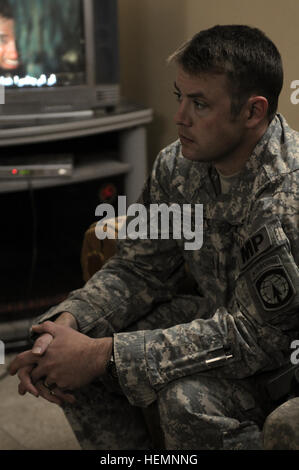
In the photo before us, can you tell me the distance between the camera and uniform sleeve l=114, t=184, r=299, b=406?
1.23 metres

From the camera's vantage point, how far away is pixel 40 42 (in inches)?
89.9

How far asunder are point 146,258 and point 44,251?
1031mm

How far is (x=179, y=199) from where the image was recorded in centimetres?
A: 152

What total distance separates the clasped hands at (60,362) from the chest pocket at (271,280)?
0.29 m

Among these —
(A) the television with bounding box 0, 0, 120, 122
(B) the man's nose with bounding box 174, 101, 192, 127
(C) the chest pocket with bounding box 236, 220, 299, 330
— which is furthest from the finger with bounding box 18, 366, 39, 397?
(A) the television with bounding box 0, 0, 120, 122

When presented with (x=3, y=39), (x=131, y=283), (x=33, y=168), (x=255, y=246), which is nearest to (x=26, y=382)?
(x=131, y=283)

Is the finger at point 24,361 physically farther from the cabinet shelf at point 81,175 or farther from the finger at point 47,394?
the cabinet shelf at point 81,175

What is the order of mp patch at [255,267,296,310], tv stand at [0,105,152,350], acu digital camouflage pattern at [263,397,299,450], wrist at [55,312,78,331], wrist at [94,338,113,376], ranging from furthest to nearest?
tv stand at [0,105,152,350] < wrist at [55,312,78,331] < wrist at [94,338,113,376] < mp patch at [255,267,296,310] < acu digital camouflage pattern at [263,397,299,450]

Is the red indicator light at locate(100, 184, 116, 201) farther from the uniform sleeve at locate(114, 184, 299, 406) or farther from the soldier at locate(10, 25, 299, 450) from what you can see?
the uniform sleeve at locate(114, 184, 299, 406)

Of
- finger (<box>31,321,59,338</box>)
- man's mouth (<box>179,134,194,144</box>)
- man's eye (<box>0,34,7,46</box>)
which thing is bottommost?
finger (<box>31,321,59,338</box>)

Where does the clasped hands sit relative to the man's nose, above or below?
A: below

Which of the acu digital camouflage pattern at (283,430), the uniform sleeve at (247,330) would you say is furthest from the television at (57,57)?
the acu digital camouflage pattern at (283,430)

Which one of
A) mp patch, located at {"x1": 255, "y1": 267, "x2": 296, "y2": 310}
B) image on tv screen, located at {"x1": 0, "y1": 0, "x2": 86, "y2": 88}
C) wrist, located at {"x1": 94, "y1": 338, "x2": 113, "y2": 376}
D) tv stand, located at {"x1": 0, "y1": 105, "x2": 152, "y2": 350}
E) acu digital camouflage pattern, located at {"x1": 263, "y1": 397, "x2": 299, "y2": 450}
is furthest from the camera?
tv stand, located at {"x1": 0, "y1": 105, "x2": 152, "y2": 350}

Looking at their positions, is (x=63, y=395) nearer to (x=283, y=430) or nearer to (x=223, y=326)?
(x=223, y=326)
